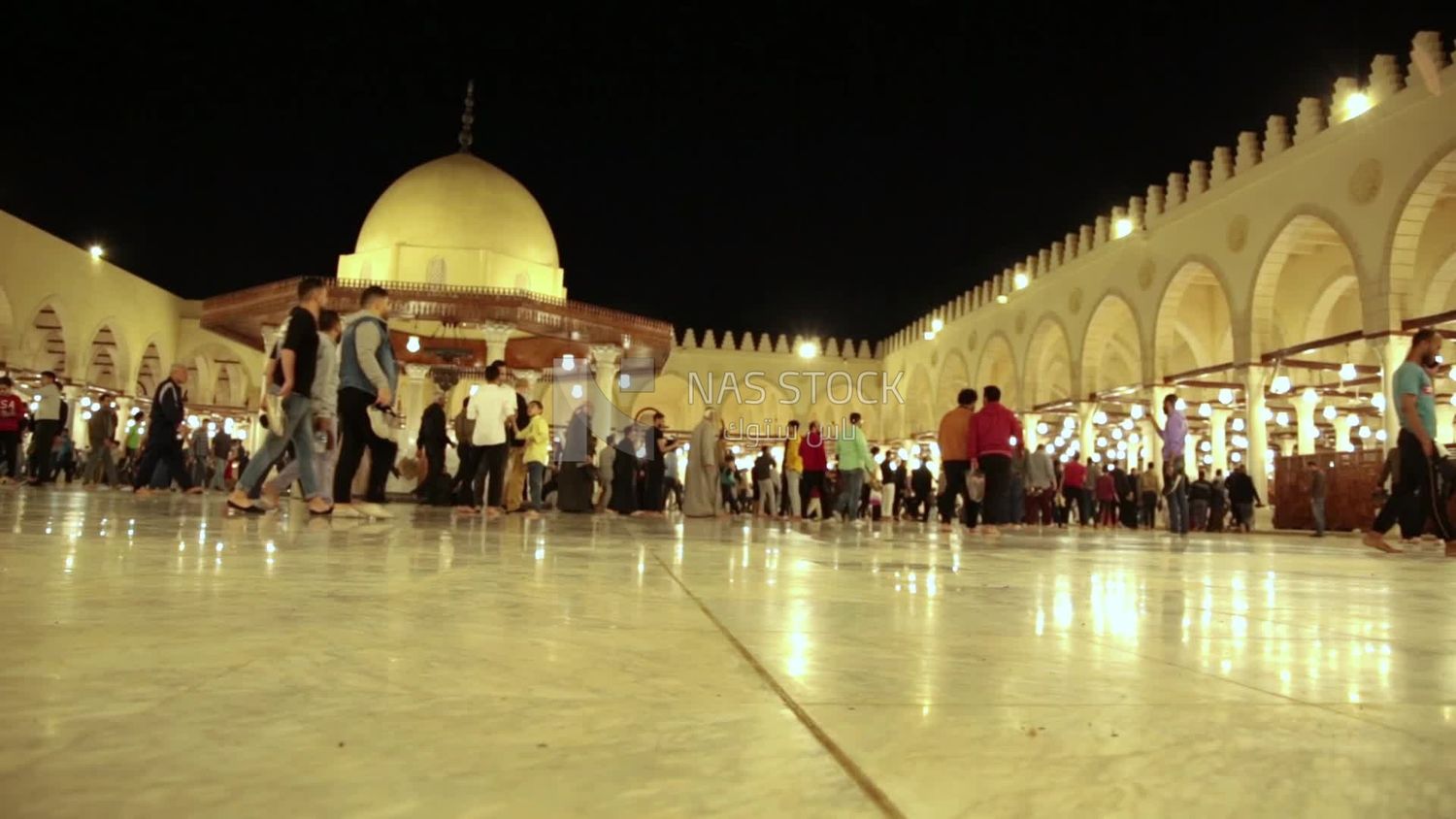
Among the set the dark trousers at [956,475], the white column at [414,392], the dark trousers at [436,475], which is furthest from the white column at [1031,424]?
the dark trousers at [436,475]

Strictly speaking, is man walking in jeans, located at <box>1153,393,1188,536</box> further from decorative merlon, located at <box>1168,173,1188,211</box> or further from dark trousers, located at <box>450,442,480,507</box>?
decorative merlon, located at <box>1168,173,1188,211</box>

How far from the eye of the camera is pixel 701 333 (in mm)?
36938

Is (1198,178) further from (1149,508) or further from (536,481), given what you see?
(536,481)

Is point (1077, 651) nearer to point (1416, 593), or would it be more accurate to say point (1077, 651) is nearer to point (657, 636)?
point (657, 636)

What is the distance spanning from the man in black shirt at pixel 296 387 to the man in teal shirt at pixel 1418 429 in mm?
6716

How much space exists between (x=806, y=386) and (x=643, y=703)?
3527 centimetres

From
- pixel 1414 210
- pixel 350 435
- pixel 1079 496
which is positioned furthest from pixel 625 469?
pixel 1414 210

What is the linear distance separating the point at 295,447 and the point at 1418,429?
7.05 metres

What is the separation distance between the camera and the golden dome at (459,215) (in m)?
24.8

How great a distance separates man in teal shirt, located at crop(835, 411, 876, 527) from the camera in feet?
40.3

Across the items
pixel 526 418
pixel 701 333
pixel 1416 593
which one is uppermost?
pixel 701 333

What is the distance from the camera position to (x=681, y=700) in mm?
1195

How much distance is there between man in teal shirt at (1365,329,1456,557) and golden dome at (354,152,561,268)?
21444mm

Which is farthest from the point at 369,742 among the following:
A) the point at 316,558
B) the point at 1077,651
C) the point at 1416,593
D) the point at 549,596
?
the point at 1416,593
